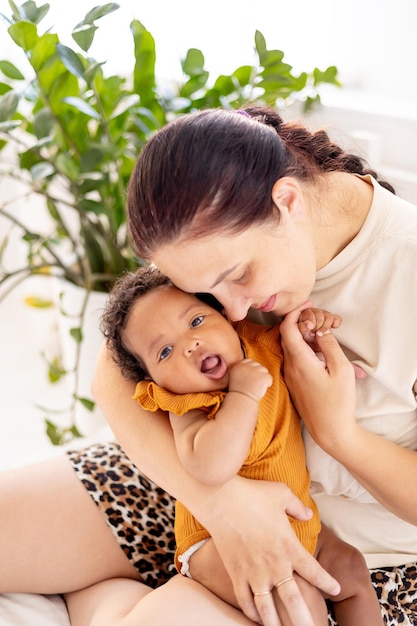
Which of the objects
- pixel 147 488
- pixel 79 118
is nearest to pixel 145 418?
pixel 147 488

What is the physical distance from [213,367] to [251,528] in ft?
0.91

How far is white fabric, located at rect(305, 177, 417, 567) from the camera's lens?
4.00 ft

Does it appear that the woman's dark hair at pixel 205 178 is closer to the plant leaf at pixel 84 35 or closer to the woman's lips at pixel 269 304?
the woman's lips at pixel 269 304

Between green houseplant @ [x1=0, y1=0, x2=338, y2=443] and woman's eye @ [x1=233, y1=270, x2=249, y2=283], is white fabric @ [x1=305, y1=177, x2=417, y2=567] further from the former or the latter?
green houseplant @ [x1=0, y1=0, x2=338, y2=443]

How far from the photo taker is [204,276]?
1.16m

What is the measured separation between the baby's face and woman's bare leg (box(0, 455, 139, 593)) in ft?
1.06

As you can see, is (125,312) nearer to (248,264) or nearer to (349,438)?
(248,264)

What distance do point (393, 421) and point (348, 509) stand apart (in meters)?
0.19

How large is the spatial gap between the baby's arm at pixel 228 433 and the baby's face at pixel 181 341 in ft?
0.20

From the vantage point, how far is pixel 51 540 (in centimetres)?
137

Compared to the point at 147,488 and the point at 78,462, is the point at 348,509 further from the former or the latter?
the point at 78,462

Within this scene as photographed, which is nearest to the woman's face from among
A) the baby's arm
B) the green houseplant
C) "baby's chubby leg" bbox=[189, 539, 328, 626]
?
the baby's arm

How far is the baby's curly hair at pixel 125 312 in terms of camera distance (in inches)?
54.1

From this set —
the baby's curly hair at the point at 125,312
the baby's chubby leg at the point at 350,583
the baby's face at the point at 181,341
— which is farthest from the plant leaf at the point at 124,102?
the baby's chubby leg at the point at 350,583
